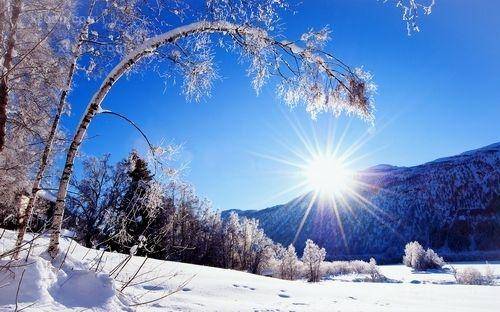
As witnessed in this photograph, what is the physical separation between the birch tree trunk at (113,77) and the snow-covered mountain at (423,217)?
146 metres

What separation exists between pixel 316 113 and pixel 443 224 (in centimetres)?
18237

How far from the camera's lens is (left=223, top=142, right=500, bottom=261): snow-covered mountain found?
517 feet

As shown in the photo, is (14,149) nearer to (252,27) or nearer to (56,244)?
(56,244)

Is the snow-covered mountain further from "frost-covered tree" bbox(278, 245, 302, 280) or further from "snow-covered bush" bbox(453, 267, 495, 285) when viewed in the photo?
"snow-covered bush" bbox(453, 267, 495, 285)

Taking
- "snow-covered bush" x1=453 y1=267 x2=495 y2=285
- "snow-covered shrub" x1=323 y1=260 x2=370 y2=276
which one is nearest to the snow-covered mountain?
"snow-covered shrub" x1=323 y1=260 x2=370 y2=276

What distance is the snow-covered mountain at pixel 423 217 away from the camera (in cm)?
15750

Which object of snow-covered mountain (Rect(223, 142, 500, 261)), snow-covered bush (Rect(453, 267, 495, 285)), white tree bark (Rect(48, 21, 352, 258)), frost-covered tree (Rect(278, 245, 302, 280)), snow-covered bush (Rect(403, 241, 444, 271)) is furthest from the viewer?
snow-covered mountain (Rect(223, 142, 500, 261))

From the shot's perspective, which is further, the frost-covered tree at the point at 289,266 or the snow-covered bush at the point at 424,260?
the snow-covered bush at the point at 424,260

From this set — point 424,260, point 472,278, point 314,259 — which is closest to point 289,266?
point 314,259

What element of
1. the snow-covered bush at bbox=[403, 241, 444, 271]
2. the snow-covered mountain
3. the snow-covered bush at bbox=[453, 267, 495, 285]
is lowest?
the snow-covered bush at bbox=[453, 267, 495, 285]

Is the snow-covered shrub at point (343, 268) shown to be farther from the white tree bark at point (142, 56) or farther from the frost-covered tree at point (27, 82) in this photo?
the white tree bark at point (142, 56)

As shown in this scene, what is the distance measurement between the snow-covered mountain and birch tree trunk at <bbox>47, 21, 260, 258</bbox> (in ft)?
478

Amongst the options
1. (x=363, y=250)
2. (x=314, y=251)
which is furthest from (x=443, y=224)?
(x=314, y=251)

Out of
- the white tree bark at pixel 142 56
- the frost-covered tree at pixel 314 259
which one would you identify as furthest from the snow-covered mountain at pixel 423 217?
the white tree bark at pixel 142 56
